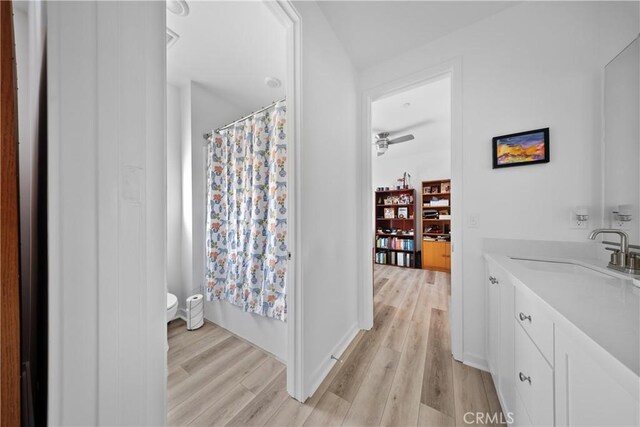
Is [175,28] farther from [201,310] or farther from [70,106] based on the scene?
[201,310]

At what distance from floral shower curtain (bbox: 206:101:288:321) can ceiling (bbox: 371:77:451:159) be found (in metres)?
1.50

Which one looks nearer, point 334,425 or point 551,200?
point 334,425

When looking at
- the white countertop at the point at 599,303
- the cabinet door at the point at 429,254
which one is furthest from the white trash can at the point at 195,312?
the cabinet door at the point at 429,254

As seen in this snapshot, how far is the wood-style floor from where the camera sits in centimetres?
118

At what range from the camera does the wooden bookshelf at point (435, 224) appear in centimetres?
431

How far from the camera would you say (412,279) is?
3736 mm

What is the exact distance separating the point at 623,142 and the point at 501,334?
1.22m

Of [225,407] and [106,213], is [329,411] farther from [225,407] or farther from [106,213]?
[106,213]

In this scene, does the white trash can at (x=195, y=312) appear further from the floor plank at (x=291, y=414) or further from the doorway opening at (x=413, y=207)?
the doorway opening at (x=413, y=207)

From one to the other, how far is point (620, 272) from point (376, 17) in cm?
208

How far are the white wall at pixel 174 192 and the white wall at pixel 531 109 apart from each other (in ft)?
8.21

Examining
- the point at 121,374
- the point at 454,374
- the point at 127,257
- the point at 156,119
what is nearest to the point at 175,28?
the point at 156,119

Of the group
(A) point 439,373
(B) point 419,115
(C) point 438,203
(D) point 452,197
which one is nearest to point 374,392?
(A) point 439,373

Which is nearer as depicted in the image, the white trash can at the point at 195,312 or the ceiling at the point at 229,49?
the ceiling at the point at 229,49
